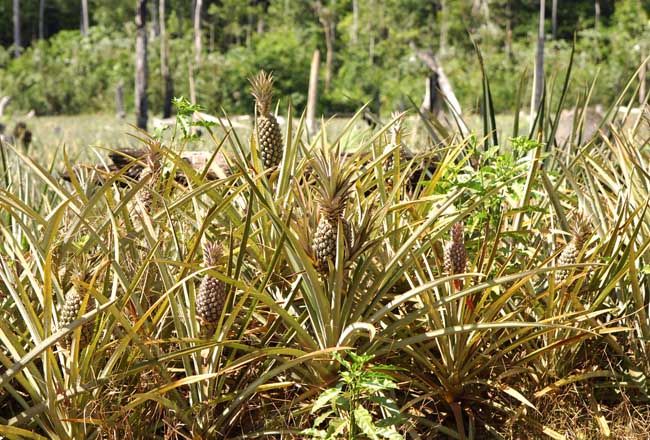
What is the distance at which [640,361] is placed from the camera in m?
2.03

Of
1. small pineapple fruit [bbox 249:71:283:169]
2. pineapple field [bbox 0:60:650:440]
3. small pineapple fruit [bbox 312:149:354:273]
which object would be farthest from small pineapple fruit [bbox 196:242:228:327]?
small pineapple fruit [bbox 249:71:283:169]

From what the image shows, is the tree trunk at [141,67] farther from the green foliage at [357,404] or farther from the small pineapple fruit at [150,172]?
the green foliage at [357,404]

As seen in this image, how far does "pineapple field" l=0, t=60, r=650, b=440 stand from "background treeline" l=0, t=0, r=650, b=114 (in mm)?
17002

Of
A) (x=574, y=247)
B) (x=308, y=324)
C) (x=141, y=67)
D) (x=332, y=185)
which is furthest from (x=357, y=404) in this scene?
(x=141, y=67)

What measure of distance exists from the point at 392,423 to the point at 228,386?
0.48 metres

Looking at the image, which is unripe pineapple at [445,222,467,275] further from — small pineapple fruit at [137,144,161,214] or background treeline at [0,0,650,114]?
background treeline at [0,0,650,114]

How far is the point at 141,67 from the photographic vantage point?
15797mm

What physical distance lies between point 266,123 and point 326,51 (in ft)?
110

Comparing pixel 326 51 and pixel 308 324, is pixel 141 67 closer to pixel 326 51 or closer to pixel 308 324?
pixel 308 324

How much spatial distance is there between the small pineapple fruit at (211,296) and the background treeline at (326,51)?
17.5m

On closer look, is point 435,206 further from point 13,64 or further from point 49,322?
point 13,64

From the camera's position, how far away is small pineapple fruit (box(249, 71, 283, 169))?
6.88 feet

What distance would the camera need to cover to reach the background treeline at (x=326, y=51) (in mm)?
26203

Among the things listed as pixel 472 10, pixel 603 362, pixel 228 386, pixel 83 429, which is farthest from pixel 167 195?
pixel 472 10
